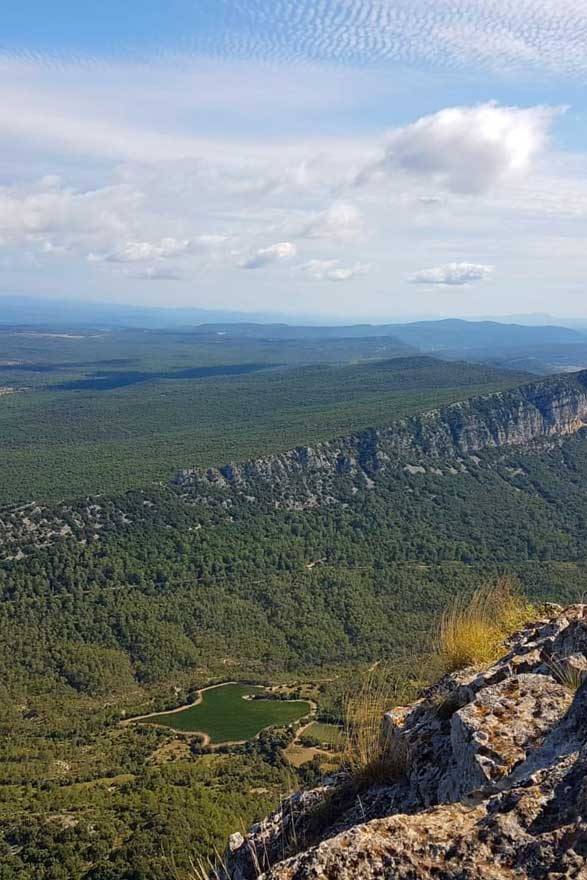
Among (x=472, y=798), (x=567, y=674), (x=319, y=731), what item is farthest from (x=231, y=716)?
(x=472, y=798)

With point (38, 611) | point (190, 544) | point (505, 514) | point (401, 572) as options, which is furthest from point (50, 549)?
point (505, 514)

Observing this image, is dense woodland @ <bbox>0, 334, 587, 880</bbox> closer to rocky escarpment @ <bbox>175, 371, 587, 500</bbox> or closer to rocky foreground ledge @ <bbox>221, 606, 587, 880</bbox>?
rocky escarpment @ <bbox>175, 371, 587, 500</bbox>

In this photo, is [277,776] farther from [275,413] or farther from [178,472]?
[275,413]

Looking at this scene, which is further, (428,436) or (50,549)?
(428,436)

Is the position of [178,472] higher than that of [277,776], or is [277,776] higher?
[178,472]

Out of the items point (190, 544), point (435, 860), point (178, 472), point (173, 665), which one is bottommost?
point (173, 665)

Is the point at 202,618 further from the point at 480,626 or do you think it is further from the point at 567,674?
the point at 567,674

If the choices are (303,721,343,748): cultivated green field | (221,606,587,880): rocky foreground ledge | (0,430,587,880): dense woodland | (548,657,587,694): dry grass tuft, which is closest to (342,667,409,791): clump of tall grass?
(221,606,587,880): rocky foreground ledge
